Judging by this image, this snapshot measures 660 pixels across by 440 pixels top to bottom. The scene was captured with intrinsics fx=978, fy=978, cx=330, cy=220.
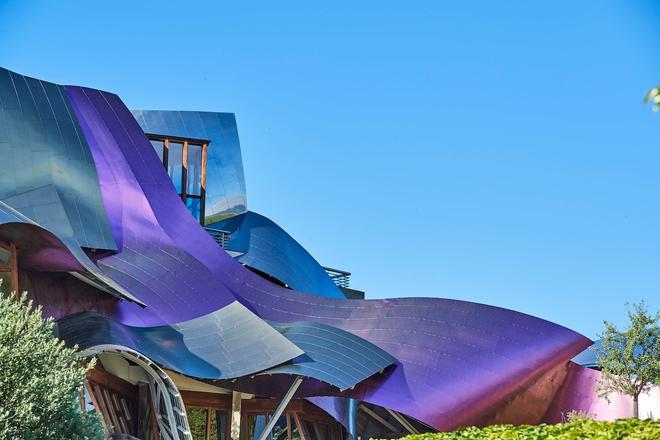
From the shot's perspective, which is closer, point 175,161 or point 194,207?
point 194,207

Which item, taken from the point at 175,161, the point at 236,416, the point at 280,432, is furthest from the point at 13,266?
the point at 175,161

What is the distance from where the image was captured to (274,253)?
40594 millimetres

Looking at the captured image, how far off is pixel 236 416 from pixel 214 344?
3.50 metres

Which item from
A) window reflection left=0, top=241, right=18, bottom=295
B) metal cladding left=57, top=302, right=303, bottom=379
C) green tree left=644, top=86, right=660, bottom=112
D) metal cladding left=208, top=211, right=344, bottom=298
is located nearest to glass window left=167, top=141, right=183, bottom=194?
metal cladding left=208, top=211, right=344, bottom=298

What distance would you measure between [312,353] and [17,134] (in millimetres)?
10051

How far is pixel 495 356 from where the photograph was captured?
26594 mm

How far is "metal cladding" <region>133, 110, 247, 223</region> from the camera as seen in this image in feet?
133

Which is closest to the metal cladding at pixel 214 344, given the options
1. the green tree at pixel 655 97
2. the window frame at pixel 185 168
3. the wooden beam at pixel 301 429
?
the wooden beam at pixel 301 429

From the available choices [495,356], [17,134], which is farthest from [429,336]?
[17,134]

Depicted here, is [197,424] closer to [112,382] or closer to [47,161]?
[112,382]

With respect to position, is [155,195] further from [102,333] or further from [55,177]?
[102,333]

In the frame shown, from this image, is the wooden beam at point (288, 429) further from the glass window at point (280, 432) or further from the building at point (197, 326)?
the glass window at point (280, 432)

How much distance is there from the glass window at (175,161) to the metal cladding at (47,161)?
9.11 meters

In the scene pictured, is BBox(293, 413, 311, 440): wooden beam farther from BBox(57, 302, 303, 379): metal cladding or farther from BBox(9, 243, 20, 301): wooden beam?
BBox(9, 243, 20, 301): wooden beam
